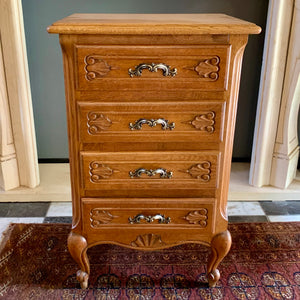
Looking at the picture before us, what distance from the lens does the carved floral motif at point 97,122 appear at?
1.22m

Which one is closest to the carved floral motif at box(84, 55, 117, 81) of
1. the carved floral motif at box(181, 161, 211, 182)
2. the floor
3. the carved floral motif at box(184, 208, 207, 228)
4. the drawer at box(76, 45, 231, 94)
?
the drawer at box(76, 45, 231, 94)

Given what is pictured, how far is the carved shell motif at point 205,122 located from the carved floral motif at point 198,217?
286 millimetres

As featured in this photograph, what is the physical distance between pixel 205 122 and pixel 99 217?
477 mm

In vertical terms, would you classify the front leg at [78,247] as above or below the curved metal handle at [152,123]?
below

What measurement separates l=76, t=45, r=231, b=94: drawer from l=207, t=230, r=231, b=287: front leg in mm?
519

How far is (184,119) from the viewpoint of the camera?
1.24 metres

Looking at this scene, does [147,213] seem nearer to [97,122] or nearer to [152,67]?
[97,122]

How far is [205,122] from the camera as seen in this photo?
4.07 ft

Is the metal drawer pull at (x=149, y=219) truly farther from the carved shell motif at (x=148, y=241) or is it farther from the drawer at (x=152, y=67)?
the drawer at (x=152, y=67)

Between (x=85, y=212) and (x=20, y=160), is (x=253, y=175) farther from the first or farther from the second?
(x=20, y=160)

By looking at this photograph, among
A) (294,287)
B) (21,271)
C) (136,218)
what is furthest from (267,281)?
(21,271)

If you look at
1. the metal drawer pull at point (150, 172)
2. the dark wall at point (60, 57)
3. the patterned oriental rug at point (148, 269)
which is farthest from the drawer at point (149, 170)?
the dark wall at point (60, 57)

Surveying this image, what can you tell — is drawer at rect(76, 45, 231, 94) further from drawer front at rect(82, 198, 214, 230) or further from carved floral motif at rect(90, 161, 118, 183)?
drawer front at rect(82, 198, 214, 230)

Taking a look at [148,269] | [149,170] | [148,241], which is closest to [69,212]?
[148,269]
